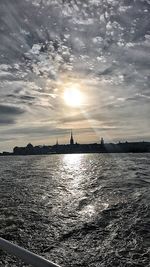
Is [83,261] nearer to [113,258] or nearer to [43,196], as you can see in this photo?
[113,258]

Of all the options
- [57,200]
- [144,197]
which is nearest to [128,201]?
[144,197]

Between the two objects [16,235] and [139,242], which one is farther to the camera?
[16,235]

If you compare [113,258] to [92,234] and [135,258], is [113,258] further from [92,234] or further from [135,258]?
[92,234]

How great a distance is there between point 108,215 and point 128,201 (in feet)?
15.3

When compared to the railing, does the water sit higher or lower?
lower

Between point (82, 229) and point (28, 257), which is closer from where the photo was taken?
point (28, 257)

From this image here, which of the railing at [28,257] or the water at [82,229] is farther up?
the railing at [28,257]

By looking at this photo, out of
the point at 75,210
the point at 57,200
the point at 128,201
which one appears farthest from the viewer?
the point at 57,200

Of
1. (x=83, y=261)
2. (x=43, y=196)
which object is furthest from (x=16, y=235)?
(x=43, y=196)

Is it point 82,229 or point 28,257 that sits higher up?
point 28,257

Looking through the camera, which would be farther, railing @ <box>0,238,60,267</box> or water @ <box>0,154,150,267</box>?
water @ <box>0,154,150,267</box>

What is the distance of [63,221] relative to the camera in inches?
656

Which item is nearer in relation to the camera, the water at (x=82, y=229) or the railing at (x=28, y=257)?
the railing at (x=28, y=257)

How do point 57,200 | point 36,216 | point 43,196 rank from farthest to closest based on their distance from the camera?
point 43,196 → point 57,200 → point 36,216
